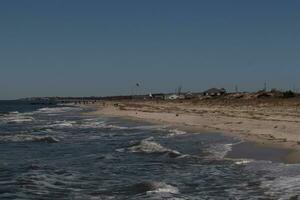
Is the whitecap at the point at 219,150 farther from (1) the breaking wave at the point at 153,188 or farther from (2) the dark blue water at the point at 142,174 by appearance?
(1) the breaking wave at the point at 153,188

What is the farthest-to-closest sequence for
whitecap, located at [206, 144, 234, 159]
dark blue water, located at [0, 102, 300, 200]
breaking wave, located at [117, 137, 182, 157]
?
breaking wave, located at [117, 137, 182, 157] < whitecap, located at [206, 144, 234, 159] < dark blue water, located at [0, 102, 300, 200]

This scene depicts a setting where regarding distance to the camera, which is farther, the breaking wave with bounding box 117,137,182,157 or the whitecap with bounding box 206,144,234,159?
the breaking wave with bounding box 117,137,182,157

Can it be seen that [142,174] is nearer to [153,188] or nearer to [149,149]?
[153,188]

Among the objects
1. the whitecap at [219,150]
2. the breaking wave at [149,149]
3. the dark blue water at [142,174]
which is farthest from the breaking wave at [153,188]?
the breaking wave at [149,149]

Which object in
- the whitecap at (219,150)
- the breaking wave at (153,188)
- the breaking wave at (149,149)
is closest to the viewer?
the breaking wave at (153,188)

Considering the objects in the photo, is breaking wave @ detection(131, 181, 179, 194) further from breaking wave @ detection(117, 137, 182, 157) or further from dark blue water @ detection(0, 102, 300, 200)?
breaking wave @ detection(117, 137, 182, 157)

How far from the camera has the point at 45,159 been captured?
74.7 feet

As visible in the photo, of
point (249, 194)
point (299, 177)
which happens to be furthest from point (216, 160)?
point (249, 194)

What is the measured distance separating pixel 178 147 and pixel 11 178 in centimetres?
1100

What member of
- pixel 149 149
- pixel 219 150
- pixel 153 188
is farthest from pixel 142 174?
pixel 149 149

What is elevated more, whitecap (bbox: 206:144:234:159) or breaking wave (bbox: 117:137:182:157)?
whitecap (bbox: 206:144:234:159)

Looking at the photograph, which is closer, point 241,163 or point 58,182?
point 58,182

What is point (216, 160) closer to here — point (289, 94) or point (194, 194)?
point (194, 194)

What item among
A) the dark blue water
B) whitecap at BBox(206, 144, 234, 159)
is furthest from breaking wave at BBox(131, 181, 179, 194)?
whitecap at BBox(206, 144, 234, 159)
